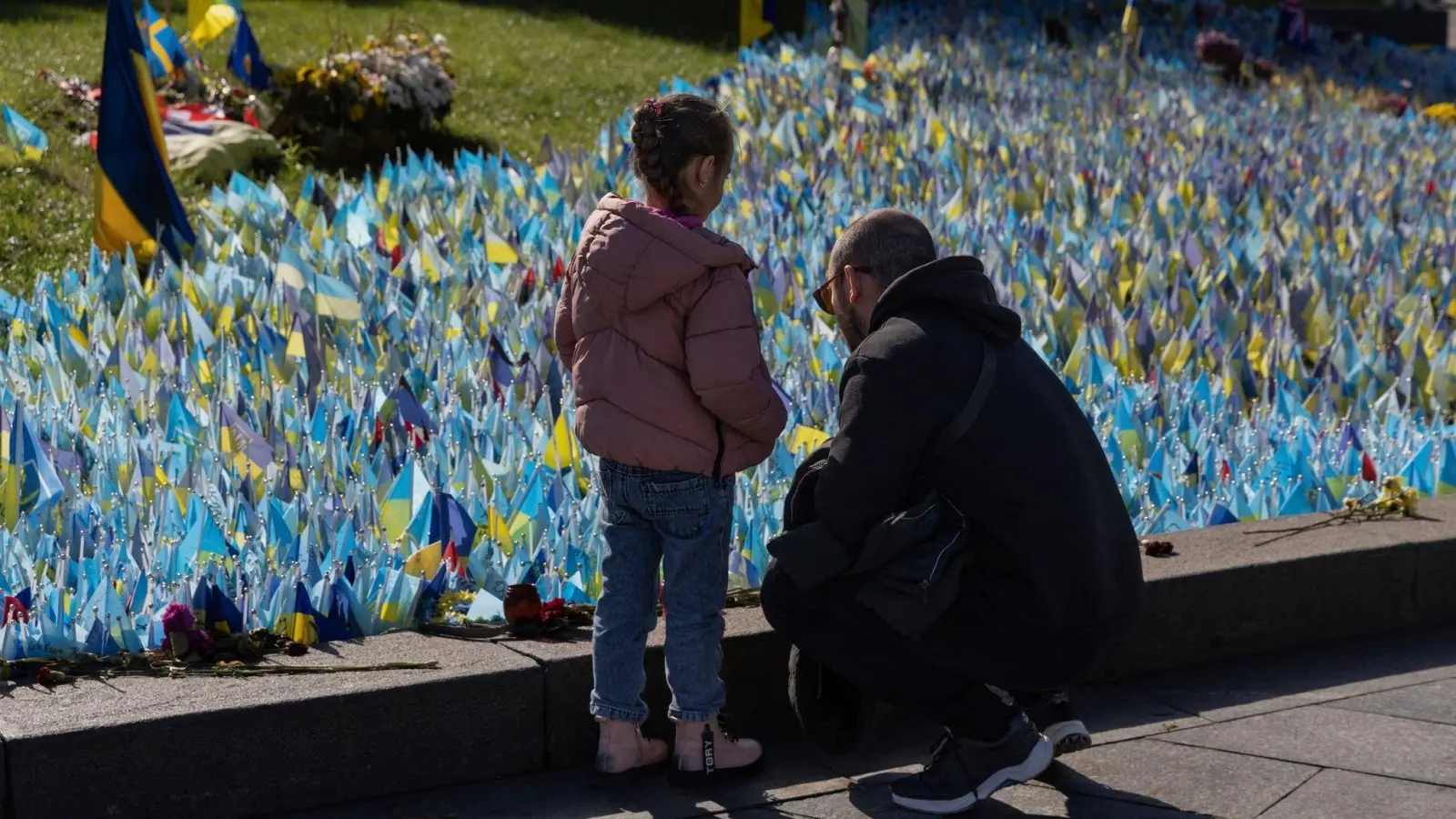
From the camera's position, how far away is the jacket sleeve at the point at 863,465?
3.08 m

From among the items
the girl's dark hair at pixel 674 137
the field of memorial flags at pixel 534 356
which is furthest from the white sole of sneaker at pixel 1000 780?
the girl's dark hair at pixel 674 137

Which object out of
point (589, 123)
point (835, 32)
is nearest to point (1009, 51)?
point (835, 32)

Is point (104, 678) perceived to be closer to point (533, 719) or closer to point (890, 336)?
point (533, 719)

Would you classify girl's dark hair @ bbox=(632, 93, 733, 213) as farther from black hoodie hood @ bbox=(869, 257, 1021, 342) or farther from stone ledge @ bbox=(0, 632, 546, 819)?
stone ledge @ bbox=(0, 632, 546, 819)

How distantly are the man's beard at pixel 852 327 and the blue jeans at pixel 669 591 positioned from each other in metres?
0.34

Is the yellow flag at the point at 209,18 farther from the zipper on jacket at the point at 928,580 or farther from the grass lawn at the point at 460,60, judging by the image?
the zipper on jacket at the point at 928,580

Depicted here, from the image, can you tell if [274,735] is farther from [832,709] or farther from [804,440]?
[804,440]

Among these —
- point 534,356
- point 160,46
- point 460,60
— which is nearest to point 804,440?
point 534,356

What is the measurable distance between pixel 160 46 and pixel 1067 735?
26.6 feet

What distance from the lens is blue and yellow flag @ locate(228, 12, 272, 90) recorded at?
1021cm

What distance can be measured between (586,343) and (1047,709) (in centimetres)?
110

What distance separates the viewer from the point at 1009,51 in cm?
1358

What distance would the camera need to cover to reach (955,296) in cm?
313

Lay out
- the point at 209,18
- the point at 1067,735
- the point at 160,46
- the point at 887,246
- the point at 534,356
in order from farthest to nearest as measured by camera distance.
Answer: the point at 160,46, the point at 209,18, the point at 534,356, the point at 1067,735, the point at 887,246
